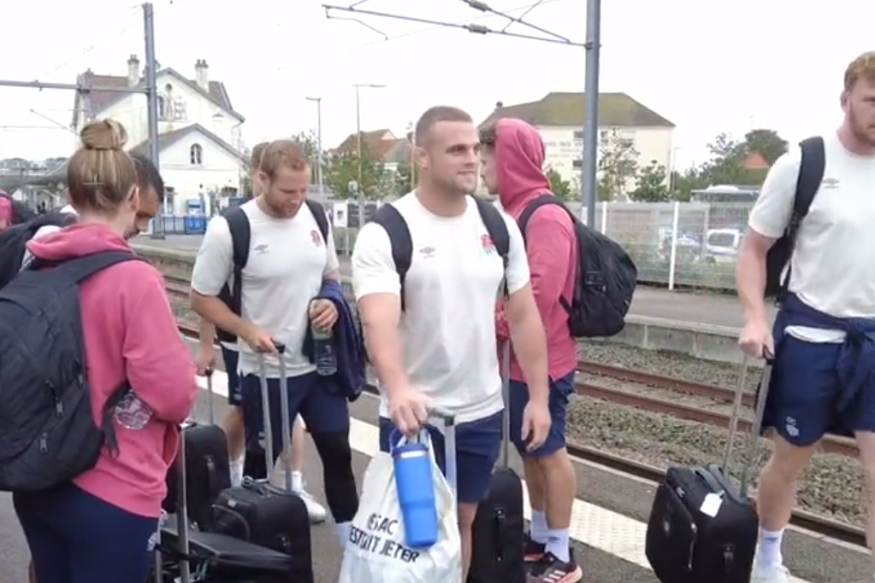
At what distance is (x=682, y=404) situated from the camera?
8953 mm

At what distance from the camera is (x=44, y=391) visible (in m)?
2.30

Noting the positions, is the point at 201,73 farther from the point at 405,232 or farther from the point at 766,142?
the point at 405,232

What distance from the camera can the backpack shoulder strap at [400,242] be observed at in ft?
9.97

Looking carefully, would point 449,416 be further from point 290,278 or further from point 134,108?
point 134,108

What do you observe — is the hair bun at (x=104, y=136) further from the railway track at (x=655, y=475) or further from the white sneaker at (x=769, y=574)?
the railway track at (x=655, y=475)

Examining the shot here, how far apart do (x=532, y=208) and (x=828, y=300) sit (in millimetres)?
1208

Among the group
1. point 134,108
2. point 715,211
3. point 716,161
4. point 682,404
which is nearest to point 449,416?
point 682,404

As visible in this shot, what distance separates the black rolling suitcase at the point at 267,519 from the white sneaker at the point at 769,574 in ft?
6.06

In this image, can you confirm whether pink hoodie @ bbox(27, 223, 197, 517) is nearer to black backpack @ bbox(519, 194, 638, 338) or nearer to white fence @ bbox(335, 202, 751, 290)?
black backpack @ bbox(519, 194, 638, 338)

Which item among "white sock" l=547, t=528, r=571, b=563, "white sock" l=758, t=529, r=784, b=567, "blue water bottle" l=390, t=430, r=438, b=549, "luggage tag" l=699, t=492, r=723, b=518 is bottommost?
"white sock" l=547, t=528, r=571, b=563

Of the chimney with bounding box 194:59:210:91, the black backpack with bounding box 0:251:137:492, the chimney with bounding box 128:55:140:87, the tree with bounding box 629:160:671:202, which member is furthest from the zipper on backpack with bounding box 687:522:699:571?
the chimney with bounding box 194:59:210:91

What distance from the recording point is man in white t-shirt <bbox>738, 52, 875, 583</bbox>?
350 cm

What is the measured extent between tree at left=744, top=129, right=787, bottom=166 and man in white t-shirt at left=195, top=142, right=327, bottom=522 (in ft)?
210

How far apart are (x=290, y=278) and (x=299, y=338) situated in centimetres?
28
